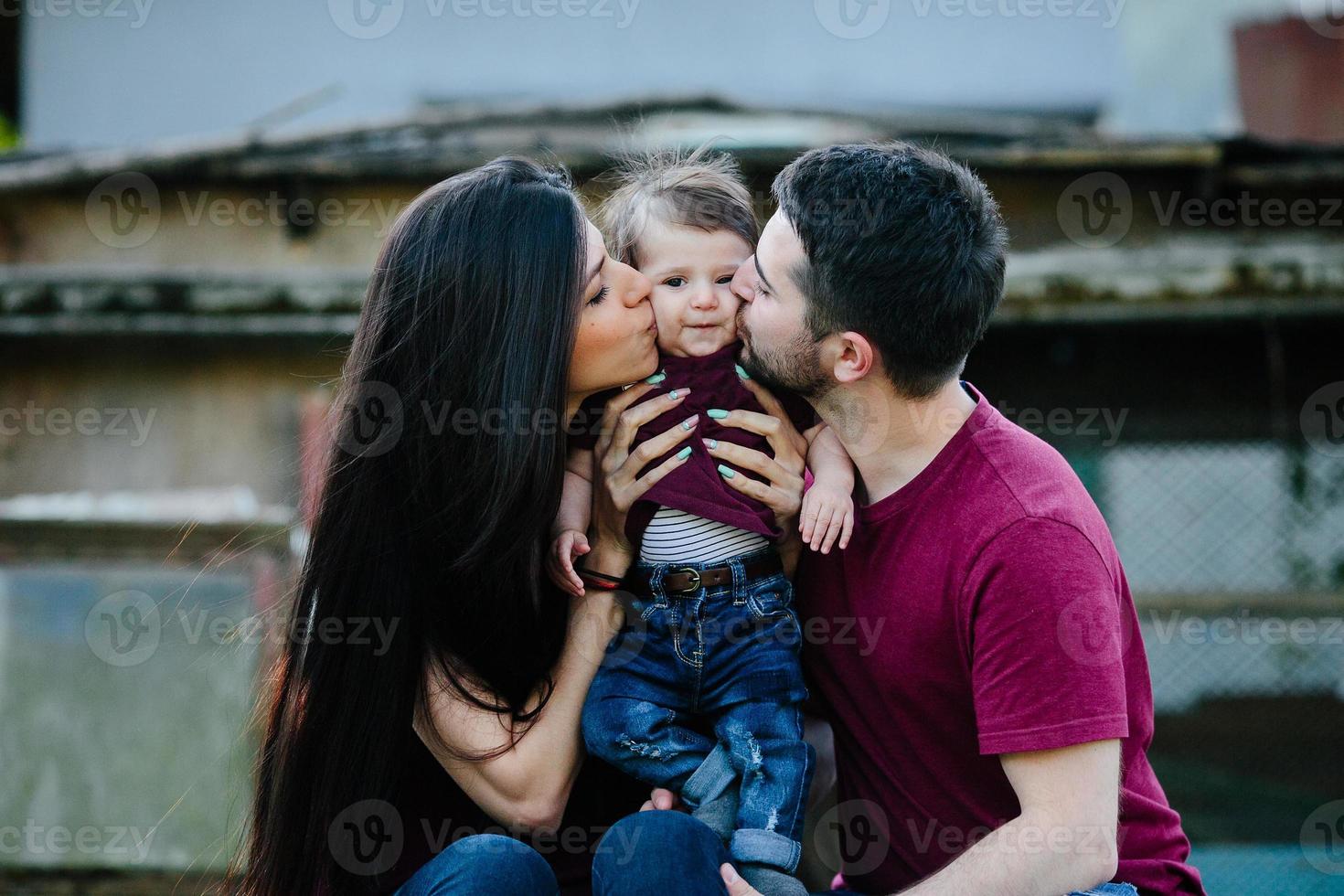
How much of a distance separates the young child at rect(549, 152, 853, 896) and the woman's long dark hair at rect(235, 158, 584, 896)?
19cm

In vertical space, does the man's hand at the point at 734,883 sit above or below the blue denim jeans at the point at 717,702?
below

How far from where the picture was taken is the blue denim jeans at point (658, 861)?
1.89 m

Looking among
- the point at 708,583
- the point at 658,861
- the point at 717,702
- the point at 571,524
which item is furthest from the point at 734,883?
the point at 571,524

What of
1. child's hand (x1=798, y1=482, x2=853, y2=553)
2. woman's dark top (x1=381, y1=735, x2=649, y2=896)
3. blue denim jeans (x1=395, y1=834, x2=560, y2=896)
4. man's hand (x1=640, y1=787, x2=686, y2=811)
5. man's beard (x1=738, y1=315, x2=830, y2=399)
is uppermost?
man's beard (x1=738, y1=315, x2=830, y2=399)

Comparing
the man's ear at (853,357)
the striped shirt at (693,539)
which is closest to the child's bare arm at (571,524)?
the striped shirt at (693,539)

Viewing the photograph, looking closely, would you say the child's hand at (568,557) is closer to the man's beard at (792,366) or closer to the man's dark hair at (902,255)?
the man's beard at (792,366)

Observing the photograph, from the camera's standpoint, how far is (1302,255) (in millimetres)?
Answer: 4445

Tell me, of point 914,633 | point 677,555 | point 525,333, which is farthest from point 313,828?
point 914,633

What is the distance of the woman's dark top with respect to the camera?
7.36 ft

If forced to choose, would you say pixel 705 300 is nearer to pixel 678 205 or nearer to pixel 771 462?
pixel 678 205

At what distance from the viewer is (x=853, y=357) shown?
7.13 ft

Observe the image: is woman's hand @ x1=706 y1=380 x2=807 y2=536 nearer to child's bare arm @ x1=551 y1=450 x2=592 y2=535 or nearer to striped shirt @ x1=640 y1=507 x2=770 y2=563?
striped shirt @ x1=640 y1=507 x2=770 y2=563

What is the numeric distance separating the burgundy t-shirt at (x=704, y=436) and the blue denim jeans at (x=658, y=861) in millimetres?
590

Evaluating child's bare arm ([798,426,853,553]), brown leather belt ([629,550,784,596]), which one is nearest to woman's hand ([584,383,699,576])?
brown leather belt ([629,550,784,596])
